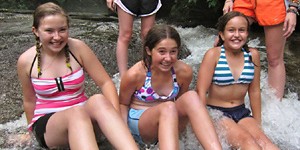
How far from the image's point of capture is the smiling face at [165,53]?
300 cm

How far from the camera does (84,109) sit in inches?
110

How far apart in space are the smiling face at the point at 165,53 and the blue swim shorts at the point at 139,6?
0.94m

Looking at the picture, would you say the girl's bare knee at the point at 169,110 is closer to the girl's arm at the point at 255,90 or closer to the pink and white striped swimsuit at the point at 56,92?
the pink and white striped swimsuit at the point at 56,92

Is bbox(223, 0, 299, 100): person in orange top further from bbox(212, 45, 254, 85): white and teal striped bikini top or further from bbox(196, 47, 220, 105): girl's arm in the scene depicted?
bbox(196, 47, 220, 105): girl's arm

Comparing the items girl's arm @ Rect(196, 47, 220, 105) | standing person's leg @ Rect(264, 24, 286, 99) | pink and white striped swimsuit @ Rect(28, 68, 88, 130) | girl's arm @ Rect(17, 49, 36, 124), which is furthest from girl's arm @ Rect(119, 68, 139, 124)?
standing person's leg @ Rect(264, 24, 286, 99)

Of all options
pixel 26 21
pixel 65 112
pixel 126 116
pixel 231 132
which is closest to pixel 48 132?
pixel 65 112

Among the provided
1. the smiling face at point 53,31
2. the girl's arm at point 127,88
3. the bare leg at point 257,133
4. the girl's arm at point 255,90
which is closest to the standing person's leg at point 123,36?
the girl's arm at point 127,88

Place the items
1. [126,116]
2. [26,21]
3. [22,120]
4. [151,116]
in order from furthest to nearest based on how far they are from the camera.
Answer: [26,21] → [22,120] → [126,116] → [151,116]

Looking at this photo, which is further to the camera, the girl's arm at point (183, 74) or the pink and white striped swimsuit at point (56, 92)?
the girl's arm at point (183, 74)

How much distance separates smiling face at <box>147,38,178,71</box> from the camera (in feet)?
9.85

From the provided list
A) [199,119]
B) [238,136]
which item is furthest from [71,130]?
[238,136]

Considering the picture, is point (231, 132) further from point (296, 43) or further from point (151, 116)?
point (296, 43)

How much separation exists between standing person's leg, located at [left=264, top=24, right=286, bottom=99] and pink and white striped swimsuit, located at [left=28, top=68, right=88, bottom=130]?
5.72 feet

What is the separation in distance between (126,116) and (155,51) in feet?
1.97
